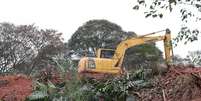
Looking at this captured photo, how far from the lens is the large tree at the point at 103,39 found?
57469 mm

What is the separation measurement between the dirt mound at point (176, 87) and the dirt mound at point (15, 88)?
16.8 feet

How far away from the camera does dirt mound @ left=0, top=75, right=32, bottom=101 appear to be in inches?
824

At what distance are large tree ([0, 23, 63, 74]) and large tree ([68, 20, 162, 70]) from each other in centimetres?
396

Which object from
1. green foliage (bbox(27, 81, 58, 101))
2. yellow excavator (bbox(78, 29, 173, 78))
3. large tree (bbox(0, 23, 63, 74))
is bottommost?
green foliage (bbox(27, 81, 58, 101))

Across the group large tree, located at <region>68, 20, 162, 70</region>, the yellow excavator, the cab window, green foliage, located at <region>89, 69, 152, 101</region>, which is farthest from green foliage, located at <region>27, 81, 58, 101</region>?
large tree, located at <region>68, 20, 162, 70</region>

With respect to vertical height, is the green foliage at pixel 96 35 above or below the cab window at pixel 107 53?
above

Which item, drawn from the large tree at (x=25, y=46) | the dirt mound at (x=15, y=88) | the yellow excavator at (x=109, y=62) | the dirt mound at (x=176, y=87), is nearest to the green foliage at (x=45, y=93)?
the dirt mound at (x=176, y=87)

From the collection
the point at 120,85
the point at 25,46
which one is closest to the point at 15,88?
the point at 120,85

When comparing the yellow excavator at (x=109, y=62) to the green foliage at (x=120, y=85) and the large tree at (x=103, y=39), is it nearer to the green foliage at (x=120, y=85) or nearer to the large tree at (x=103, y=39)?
the green foliage at (x=120, y=85)

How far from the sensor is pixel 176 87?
50.8 ft

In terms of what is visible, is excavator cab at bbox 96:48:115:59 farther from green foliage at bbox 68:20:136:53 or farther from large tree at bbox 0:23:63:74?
green foliage at bbox 68:20:136:53

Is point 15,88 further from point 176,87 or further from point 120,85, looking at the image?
point 176,87

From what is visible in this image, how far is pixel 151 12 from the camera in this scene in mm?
10758

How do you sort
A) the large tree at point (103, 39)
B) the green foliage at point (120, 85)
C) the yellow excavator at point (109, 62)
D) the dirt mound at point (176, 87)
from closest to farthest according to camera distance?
the dirt mound at point (176, 87) < the green foliage at point (120, 85) < the yellow excavator at point (109, 62) < the large tree at point (103, 39)
